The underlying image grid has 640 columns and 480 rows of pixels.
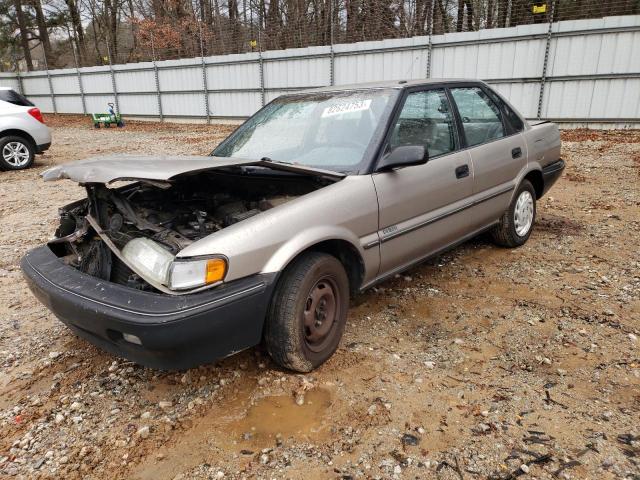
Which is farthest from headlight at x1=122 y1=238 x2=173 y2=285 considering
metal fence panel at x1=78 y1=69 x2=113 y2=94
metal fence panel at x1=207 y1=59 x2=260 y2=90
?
metal fence panel at x1=78 y1=69 x2=113 y2=94

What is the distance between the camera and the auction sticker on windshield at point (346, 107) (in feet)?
10.9

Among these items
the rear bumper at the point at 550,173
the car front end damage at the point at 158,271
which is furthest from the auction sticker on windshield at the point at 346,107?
the rear bumper at the point at 550,173

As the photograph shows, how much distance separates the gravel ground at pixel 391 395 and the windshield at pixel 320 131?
1.17 m

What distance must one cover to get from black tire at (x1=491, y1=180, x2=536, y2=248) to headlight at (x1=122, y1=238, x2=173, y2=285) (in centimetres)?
318

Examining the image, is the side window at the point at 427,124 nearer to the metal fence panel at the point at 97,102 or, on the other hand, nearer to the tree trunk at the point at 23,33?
the metal fence panel at the point at 97,102

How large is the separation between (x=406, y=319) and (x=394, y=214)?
801 millimetres

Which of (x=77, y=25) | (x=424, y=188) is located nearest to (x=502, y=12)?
(x=424, y=188)

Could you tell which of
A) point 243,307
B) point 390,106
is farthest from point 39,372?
point 390,106

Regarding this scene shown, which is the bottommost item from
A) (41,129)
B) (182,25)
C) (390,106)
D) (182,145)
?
(182,145)

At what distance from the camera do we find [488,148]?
12.9 ft

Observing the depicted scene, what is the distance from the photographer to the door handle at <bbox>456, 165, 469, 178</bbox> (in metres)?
3.57

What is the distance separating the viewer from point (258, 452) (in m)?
2.17

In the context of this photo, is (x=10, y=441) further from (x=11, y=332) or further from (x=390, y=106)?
(x=390, y=106)

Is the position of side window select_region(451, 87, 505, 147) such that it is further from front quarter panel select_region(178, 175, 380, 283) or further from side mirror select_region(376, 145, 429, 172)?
front quarter panel select_region(178, 175, 380, 283)
